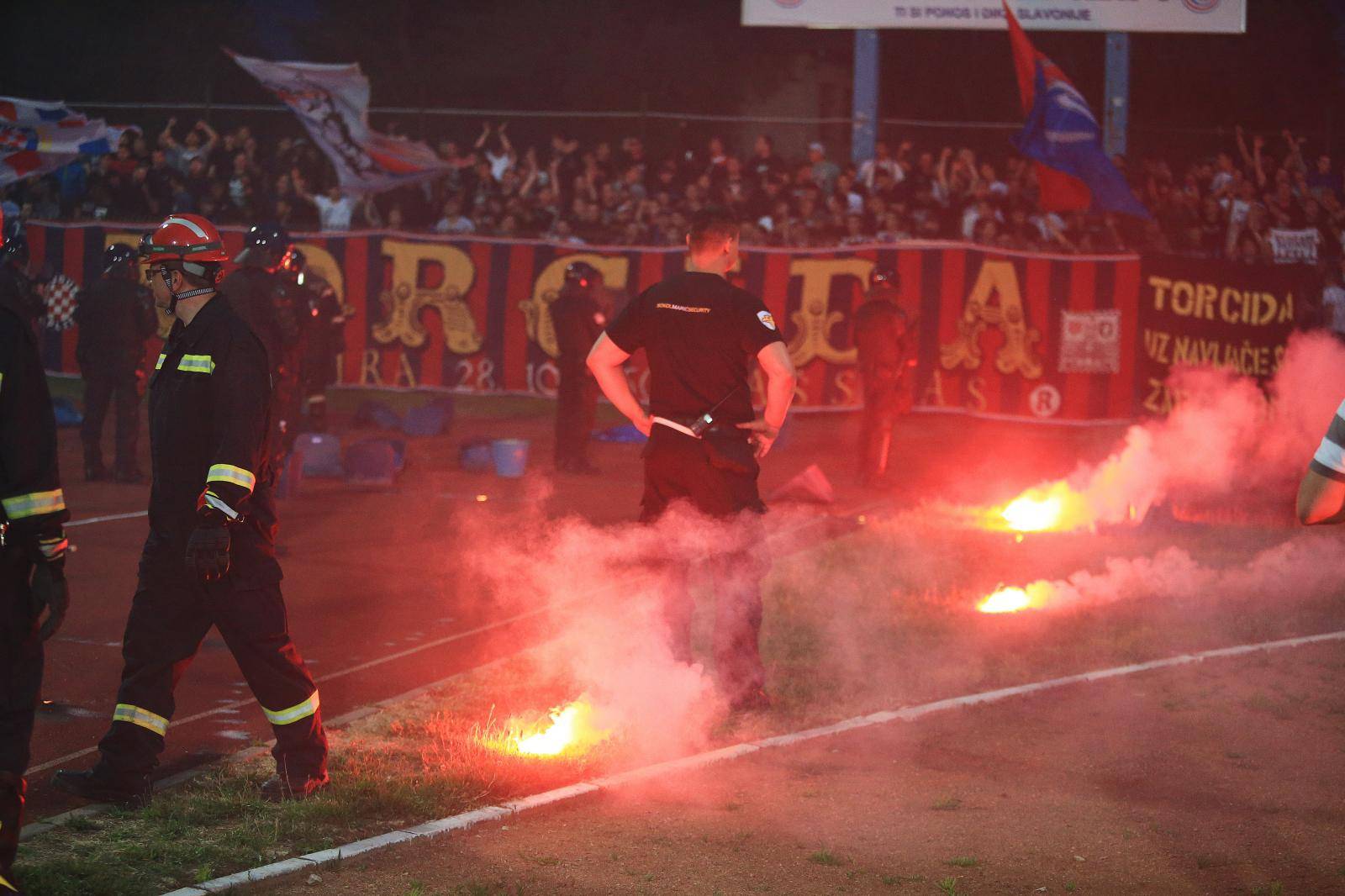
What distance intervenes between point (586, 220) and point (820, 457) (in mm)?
4870

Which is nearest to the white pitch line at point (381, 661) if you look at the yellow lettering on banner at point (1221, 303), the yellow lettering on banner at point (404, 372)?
the yellow lettering on banner at point (1221, 303)

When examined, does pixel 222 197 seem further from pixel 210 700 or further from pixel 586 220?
pixel 210 700

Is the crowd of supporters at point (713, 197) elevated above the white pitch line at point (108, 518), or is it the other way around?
the crowd of supporters at point (713, 197)

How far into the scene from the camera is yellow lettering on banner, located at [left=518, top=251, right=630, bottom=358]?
19.0m

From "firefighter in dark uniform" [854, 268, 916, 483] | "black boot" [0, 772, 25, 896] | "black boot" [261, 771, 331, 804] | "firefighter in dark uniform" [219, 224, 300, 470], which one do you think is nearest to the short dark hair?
"black boot" [261, 771, 331, 804]

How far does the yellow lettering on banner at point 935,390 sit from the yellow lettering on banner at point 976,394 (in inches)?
11.8

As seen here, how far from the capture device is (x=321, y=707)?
7.37 meters

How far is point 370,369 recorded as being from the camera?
775 inches

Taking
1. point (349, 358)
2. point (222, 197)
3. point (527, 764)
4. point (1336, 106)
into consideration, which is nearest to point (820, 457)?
point (349, 358)

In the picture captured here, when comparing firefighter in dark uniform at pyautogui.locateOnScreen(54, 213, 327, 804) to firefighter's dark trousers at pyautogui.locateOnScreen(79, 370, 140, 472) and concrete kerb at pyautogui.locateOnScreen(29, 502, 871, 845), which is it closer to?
concrete kerb at pyautogui.locateOnScreen(29, 502, 871, 845)

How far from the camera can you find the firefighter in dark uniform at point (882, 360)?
13.8m

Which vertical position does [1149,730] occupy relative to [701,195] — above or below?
below

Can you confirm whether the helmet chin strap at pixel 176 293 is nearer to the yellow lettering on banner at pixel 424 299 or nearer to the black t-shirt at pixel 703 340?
the black t-shirt at pixel 703 340

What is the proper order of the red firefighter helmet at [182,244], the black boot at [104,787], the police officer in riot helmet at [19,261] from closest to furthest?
the black boot at [104,787]
the red firefighter helmet at [182,244]
the police officer in riot helmet at [19,261]
